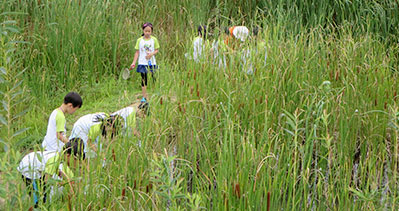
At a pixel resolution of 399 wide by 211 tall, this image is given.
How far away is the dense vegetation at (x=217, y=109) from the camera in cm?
313

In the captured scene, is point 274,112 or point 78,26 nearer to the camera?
point 274,112

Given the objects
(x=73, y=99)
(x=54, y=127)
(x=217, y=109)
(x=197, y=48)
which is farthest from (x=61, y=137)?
(x=197, y=48)

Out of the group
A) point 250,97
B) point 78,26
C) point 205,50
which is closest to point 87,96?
point 78,26

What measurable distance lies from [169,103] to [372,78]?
204 cm

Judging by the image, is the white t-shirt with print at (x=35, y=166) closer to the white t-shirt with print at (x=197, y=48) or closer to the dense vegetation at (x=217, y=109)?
the dense vegetation at (x=217, y=109)

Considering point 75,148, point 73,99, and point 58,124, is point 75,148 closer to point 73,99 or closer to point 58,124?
point 58,124

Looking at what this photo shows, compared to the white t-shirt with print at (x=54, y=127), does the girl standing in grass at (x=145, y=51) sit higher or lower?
higher

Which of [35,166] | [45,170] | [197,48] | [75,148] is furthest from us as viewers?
[197,48]

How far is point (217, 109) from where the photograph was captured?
15.3 ft

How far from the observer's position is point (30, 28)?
24.8ft

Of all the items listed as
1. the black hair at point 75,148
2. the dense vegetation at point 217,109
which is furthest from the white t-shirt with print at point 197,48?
the black hair at point 75,148

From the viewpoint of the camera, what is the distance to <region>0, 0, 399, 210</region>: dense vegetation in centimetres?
313

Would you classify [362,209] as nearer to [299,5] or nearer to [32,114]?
[32,114]

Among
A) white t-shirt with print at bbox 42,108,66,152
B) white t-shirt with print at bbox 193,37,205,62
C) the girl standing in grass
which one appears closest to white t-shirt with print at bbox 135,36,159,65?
the girl standing in grass
